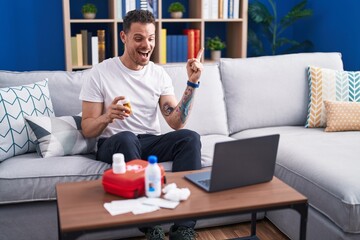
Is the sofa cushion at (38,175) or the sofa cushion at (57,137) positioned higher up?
the sofa cushion at (57,137)

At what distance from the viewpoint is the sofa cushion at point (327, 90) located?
282 centimetres

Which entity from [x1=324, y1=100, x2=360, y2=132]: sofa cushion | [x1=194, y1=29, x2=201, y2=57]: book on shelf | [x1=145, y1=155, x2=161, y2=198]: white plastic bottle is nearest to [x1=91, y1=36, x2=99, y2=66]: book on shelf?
[x1=194, y1=29, x2=201, y2=57]: book on shelf

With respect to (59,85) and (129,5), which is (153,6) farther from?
(59,85)

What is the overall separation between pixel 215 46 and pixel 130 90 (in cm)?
179

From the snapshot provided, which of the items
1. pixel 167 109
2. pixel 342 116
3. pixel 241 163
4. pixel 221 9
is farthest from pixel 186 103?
pixel 221 9

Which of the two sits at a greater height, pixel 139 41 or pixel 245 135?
pixel 139 41

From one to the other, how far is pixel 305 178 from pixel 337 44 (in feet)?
6.66

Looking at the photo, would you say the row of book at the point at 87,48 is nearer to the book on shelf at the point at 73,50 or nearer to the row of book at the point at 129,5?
the book on shelf at the point at 73,50

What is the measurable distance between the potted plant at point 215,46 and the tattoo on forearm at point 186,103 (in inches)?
70.0

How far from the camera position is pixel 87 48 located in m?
3.63

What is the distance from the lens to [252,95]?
287 centimetres

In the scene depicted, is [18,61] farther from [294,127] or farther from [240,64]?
[294,127]

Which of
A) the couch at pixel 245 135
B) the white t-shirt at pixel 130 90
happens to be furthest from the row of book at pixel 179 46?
the white t-shirt at pixel 130 90


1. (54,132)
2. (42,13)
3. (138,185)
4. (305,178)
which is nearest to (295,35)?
(42,13)
